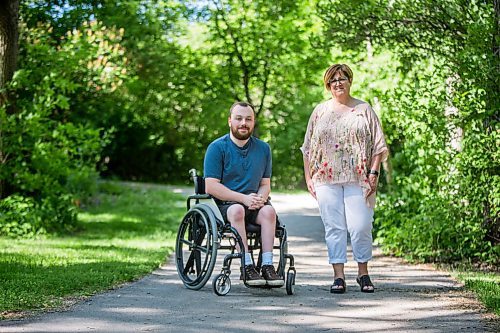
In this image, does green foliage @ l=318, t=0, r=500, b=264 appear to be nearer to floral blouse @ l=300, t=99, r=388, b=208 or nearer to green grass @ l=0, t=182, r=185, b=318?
floral blouse @ l=300, t=99, r=388, b=208

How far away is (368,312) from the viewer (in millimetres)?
5324

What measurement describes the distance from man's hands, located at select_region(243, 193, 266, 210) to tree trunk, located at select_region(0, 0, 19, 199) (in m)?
5.47

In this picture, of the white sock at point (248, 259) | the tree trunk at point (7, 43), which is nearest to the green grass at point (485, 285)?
the white sock at point (248, 259)

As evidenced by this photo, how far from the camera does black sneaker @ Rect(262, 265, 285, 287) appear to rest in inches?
239

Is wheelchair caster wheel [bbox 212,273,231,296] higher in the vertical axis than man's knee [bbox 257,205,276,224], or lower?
lower

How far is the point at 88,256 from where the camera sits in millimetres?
8633

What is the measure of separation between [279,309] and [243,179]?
128 centimetres

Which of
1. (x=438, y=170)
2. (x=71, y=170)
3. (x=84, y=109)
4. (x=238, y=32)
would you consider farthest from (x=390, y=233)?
(x=84, y=109)

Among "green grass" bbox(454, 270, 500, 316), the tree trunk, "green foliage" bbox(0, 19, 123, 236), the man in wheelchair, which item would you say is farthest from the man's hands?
the tree trunk

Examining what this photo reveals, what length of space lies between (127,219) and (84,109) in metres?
4.96

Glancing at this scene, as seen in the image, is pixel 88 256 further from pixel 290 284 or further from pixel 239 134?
pixel 290 284

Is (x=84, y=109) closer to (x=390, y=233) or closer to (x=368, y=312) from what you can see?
(x=390, y=233)

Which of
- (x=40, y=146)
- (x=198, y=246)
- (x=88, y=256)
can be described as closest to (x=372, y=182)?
(x=198, y=246)

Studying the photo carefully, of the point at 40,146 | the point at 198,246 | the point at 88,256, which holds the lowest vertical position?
the point at 88,256
